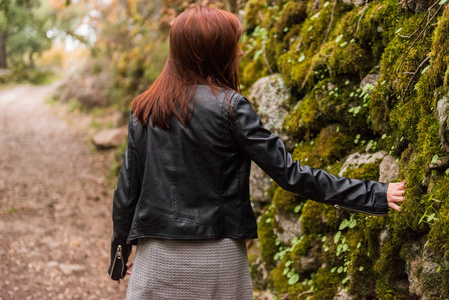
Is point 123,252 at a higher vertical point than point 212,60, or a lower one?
lower

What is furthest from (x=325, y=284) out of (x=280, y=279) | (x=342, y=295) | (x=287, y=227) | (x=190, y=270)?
(x=190, y=270)

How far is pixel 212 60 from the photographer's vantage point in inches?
81.7

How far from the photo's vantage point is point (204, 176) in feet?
6.70

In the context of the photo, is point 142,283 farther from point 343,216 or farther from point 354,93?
point 354,93

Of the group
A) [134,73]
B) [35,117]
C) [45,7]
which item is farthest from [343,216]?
[45,7]

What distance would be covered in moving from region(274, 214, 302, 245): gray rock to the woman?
5.29 feet

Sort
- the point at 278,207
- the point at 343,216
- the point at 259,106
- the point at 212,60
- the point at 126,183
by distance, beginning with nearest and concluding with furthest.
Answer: the point at 212,60
the point at 126,183
the point at 343,216
the point at 278,207
the point at 259,106

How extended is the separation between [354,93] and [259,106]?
4.12ft

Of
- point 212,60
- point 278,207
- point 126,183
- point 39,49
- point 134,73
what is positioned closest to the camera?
point 212,60

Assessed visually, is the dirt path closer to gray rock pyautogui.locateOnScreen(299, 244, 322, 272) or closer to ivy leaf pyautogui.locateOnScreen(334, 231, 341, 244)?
gray rock pyautogui.locateOnScreen(299, 244, 322, 272)

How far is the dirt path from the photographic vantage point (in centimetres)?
508

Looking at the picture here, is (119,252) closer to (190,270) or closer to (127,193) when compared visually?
(127,193)

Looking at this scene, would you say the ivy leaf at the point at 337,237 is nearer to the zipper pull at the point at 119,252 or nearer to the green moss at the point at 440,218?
the green moss at the point at 440,218

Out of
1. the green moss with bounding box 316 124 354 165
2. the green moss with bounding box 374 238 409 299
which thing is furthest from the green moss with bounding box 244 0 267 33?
the green moss with bounding box 374 238 409 299
